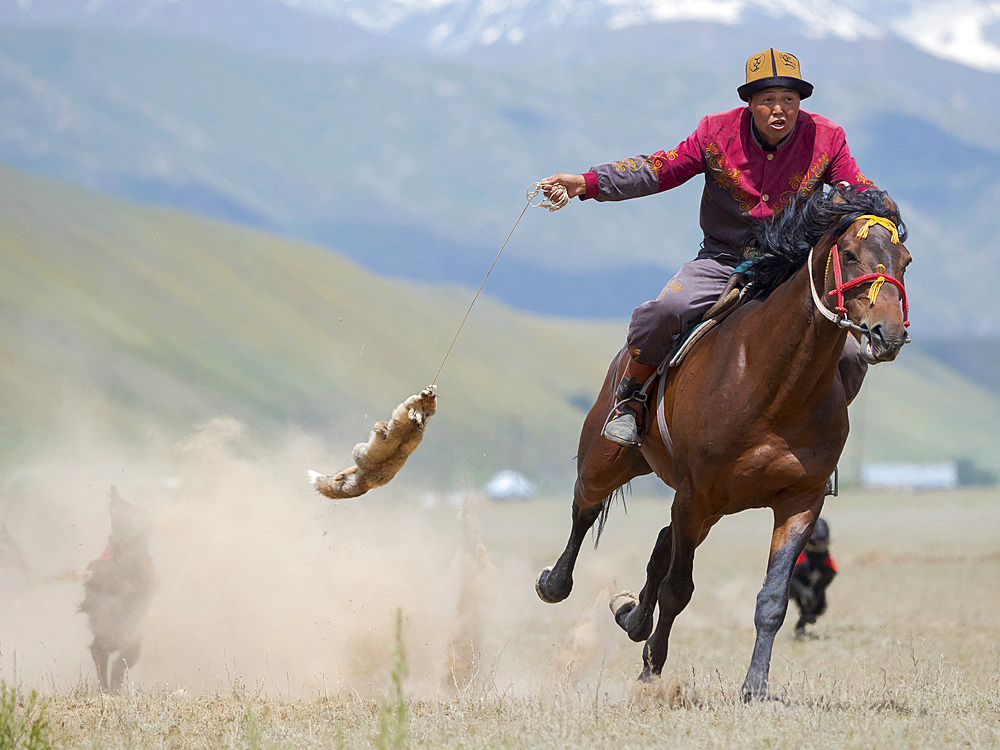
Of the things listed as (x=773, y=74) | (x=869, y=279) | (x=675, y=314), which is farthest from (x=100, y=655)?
(x=869, y=279)

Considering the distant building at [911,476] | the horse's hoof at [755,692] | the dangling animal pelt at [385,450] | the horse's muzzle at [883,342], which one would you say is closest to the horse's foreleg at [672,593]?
the horse's hoof at [755,692]

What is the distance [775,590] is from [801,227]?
6.64 ft

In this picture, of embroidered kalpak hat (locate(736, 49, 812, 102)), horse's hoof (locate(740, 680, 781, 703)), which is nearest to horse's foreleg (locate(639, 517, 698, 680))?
horse's hoof (locate(740, 680, 781, 703))

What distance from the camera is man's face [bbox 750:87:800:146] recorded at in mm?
8039

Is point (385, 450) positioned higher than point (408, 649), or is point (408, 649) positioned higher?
point (385, 450)

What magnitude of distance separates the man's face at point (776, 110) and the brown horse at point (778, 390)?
470mm

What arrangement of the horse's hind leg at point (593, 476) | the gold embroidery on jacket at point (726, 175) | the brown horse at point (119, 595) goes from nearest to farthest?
1. the gold embroidery on jacket at point (726, 175)
2. the horse's hind leg at point (593, 476)
3. the brown horse at point (119, 595)

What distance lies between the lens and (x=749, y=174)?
327 inches

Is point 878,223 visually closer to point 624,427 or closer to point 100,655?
point 624,427

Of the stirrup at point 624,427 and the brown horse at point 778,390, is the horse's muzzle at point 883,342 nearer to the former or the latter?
the brown horse at point 778,390

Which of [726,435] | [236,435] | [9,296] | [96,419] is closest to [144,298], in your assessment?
[9,296]

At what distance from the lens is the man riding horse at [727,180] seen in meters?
8.11

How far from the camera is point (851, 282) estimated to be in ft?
22.4

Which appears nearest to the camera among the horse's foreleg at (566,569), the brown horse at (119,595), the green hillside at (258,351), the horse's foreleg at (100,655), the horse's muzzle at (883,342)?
the horse's muzzle at (883,342)
